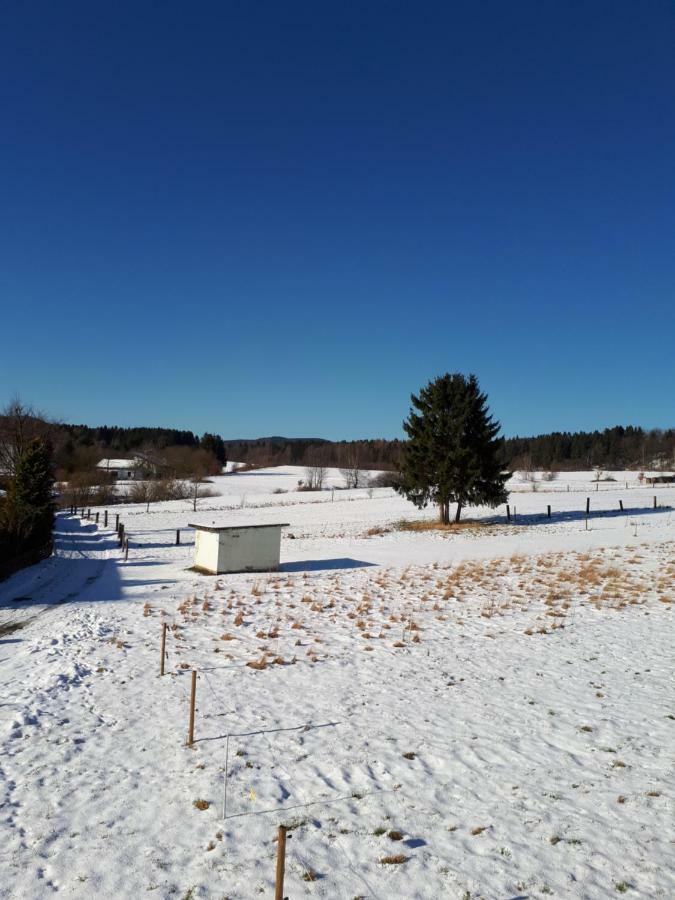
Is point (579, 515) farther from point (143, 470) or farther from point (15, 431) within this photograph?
point (143, 470)

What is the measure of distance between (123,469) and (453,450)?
89.1m

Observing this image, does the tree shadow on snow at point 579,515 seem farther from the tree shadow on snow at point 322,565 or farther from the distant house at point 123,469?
the distant house at point 123,469

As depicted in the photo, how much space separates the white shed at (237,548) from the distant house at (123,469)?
70525mm

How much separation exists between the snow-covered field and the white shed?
422 cm

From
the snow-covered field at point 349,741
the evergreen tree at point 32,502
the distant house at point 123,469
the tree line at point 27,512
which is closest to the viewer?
the snow-covered field at point 349,741

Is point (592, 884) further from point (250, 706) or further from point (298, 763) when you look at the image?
point (250, 706)

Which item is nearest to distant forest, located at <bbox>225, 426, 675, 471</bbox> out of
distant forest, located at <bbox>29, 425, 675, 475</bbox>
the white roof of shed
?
distant forest, located at <bbox>29, 425, 675, 475</bbox>

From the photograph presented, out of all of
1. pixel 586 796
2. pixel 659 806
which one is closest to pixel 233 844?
pixel 586 796

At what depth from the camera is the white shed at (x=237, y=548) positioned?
2289 centimetres

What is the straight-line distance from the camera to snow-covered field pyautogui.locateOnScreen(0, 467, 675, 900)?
5453 mm

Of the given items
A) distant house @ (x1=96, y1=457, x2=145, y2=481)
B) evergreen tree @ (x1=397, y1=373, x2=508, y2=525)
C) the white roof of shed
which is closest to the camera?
evergreen tree @ (x1=397, y1=373, x2=508, y2=525)

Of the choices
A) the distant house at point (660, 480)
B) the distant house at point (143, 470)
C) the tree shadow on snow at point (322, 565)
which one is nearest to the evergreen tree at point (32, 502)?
the tree shadow on snow at point (322, 565)

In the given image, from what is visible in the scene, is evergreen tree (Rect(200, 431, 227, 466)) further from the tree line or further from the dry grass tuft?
the dry grass tuft

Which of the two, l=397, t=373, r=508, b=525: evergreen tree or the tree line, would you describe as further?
l=397, t=373, r=508, b=525: evergreen tree
